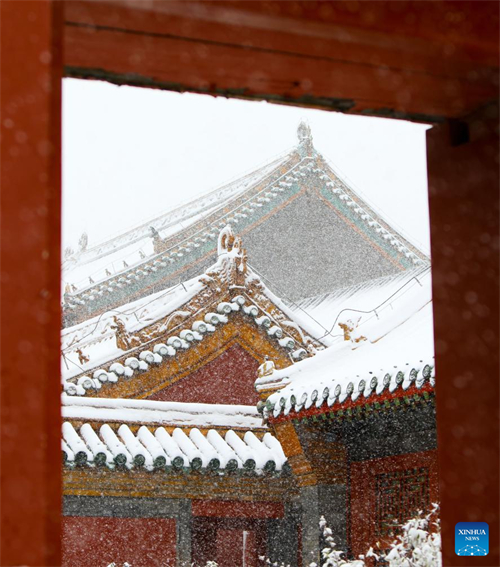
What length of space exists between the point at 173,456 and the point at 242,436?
3.32ft

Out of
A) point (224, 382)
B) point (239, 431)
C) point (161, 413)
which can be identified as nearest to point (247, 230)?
point (224, 382)

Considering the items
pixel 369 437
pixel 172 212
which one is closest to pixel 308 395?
pixel 369 437

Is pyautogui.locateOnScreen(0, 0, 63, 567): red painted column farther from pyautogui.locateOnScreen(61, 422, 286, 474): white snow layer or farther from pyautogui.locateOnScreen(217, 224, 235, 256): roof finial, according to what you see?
pyautogui.locateOnScreen(217, 224, 235, 256): roof finial

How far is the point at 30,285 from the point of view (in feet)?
4.61

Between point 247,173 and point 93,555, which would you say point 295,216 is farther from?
point 93,555

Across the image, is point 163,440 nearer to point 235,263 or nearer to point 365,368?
point 235,263

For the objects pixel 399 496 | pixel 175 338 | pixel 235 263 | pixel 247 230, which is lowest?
pixel 399 496

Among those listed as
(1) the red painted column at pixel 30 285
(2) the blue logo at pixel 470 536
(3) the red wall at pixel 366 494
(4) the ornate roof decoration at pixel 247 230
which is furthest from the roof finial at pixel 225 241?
(1) the red painted column at pixel 30 285

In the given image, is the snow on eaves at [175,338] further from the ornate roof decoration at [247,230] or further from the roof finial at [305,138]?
the roof finial at [305,138]

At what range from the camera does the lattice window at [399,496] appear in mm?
7145

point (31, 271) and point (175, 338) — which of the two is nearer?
point (31, 271)

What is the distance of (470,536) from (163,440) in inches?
259

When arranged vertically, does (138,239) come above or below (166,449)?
above

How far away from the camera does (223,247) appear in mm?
9617
